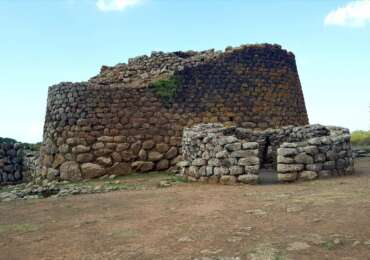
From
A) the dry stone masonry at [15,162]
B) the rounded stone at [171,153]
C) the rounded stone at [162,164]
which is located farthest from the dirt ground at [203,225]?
the dry stone masonry at [15,162]

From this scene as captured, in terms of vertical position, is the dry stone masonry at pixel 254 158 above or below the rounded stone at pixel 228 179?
above

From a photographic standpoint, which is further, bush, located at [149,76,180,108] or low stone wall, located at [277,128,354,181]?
bush, located at [149,76,180,108]

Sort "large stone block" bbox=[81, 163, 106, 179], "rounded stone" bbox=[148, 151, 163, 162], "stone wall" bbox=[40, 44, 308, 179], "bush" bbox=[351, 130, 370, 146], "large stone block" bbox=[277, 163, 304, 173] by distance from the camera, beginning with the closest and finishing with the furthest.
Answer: "large stone block" bbox=[277, 163, 304, 173] → "large stone block" bbox=[81, 163, 106, 179] → "stone wall" bbox=[40, 44, 308, 179] → "rounded stone" bbox=[148, 151, 163, 162] → "bush" bbox=[351, 130, 370, 146]

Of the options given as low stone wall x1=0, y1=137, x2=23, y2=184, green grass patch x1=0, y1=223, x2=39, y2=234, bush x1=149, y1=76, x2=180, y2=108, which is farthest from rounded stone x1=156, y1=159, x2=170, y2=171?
low stone wall x1=0, y1=137, x2=23, y2=184

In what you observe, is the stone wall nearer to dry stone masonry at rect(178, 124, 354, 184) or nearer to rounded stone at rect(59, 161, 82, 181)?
rounded stone at rect(59, 161, 82, 181)

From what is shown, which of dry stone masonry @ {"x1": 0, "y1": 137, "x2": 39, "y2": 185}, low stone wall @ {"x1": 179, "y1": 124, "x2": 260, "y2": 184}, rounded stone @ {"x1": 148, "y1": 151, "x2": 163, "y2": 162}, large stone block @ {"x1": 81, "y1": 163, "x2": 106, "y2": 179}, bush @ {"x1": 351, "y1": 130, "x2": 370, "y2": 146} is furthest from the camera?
bush @ {"x1": 351, "y1": 130, "x2": 370, "y2": 146}

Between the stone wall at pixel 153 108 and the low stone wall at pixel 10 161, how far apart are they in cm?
388

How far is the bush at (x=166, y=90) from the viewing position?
13.1 meters

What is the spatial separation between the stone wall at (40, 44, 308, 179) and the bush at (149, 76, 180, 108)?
0.14m

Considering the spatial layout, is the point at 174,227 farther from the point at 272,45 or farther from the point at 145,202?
the point at 272,45

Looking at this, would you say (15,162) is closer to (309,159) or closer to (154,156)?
(154,156)

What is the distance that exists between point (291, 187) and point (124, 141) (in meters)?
6.23

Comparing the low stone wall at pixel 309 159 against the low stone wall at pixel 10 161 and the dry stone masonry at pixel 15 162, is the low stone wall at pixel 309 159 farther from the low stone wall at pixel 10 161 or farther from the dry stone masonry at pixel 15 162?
the low stone wall at pixel 10 161

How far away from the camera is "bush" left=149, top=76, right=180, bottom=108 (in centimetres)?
1306
